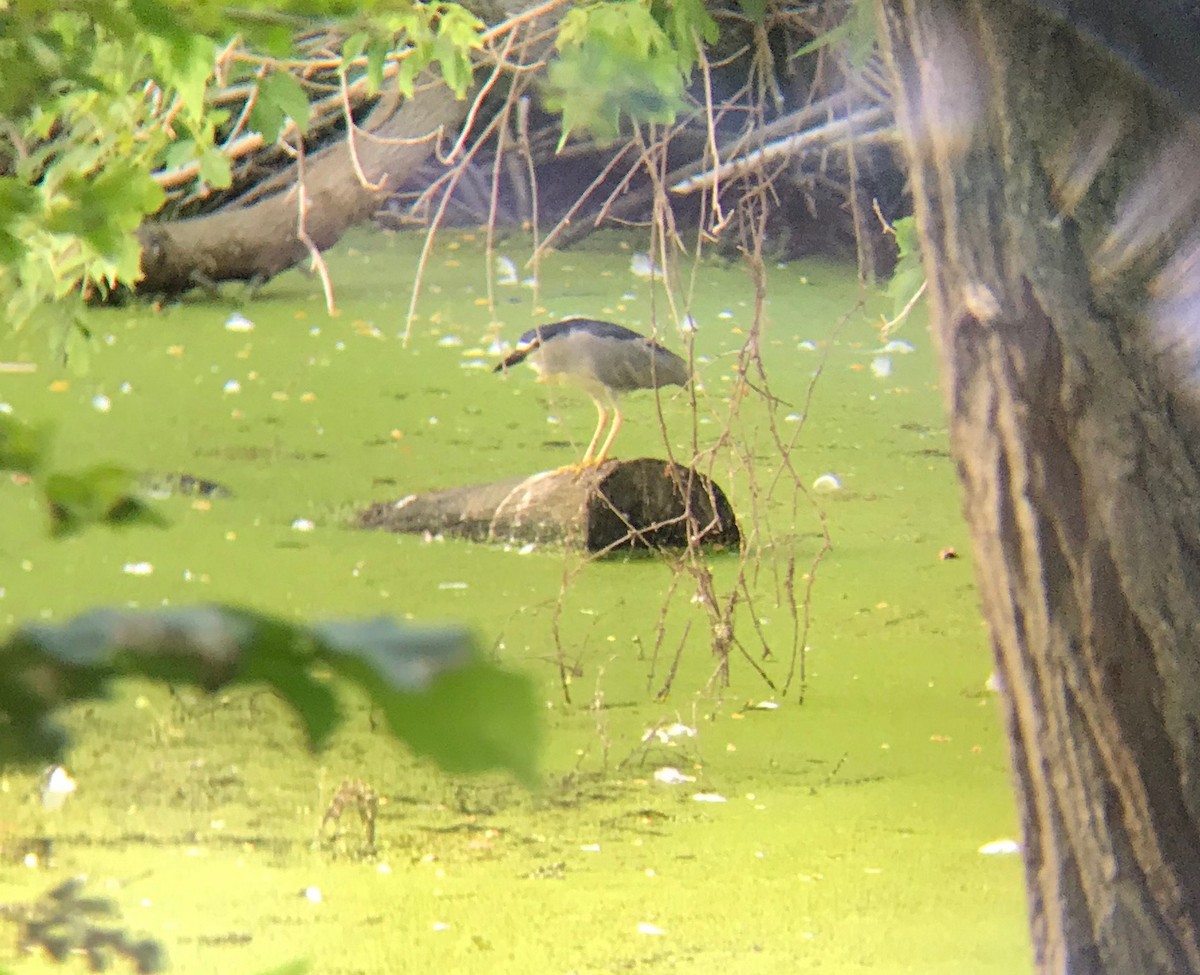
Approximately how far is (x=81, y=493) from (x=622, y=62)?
58.8 inches

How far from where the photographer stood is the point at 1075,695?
3.09 ft

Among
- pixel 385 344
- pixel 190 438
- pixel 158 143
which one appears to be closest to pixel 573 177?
pixel 385 344

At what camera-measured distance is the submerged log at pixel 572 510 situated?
9.20 feet

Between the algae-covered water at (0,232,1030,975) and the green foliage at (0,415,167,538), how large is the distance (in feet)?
0.13

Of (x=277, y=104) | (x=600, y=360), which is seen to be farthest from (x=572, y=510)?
(x=277, y=104)

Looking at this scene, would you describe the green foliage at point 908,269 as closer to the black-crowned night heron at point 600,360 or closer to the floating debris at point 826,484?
the black-crowned night heron at point 600,360

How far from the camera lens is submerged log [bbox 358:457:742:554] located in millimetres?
2803

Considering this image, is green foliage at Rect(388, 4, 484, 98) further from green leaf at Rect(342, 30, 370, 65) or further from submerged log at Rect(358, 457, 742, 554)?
submerged log at Rect(358, 457, 742, 554)

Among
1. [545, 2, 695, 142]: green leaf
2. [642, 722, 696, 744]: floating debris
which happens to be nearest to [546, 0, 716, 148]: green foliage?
[545, 2, 695, 142]: green leaf

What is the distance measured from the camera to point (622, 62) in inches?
66.3

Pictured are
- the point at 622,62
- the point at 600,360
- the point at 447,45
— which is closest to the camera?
the point at 622,62

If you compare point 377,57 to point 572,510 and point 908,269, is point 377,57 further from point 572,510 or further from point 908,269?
point 572,510

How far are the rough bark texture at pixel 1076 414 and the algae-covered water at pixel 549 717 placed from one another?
1.08 ft

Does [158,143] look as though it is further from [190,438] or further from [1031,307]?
[190,438]
